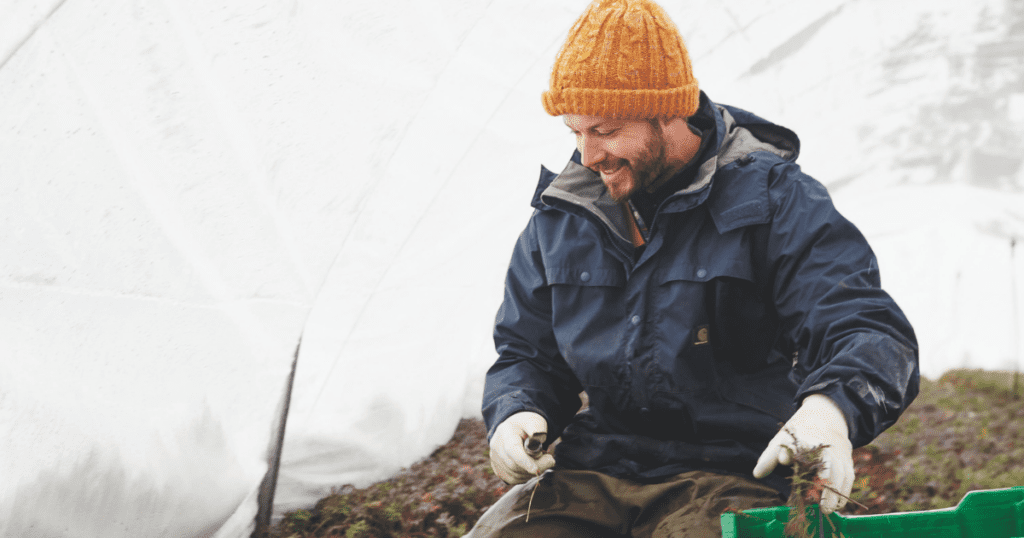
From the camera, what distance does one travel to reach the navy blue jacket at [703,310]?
1.86m

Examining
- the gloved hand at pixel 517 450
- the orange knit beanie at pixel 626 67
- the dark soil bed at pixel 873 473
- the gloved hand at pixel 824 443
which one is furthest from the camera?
the dark soil bed at pixel 873 473

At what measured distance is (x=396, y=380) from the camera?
157 inches

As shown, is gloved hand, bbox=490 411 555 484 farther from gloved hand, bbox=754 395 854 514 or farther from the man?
gloved hand, bbox=754 395 854 514

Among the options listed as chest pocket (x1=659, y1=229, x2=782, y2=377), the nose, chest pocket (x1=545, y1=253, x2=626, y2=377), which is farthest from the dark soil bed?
the nose

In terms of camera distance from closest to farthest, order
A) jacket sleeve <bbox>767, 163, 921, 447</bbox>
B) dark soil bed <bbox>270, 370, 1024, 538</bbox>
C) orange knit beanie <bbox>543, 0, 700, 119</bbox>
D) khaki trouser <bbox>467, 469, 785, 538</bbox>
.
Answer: jacket sleeve <bbox>767, 163, 921, 447</bbox>, khaki trouser <bbox>467, 469, 785, 538</bbox>, orange knit beanie <bbox>543, 0, 700, 119</bbox>, dark soil bed <bbox>270, 370, 1024, 538</bbox>

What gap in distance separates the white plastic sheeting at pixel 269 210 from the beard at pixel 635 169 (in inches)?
53.4

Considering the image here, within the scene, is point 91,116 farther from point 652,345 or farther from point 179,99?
point 652,345

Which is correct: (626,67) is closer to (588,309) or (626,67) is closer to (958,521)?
(588,309)

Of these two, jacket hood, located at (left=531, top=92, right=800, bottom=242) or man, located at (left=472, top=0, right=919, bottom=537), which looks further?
jacket hood, located at (left=531, top=92, right=800, bottom=242)

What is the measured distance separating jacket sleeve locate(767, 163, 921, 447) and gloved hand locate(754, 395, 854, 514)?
3cm

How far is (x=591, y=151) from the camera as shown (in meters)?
2.14

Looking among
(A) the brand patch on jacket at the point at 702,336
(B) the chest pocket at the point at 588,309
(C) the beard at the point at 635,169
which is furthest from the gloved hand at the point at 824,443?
(C) the beard at the point at 635,169

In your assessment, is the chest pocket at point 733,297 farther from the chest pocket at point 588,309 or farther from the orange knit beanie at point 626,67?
the orange knit beanie at point 626,67

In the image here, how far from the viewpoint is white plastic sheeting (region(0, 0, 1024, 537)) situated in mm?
2227
